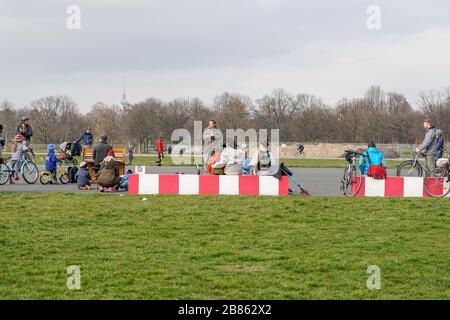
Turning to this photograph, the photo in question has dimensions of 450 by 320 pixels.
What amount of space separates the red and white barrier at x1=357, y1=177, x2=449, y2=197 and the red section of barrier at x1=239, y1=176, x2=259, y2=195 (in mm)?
2399

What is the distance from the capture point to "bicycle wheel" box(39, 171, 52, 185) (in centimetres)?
2000

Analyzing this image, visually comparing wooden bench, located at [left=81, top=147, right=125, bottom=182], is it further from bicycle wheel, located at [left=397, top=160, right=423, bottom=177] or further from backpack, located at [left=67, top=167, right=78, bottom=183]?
bicycle wheel, located at [left=397, top=160, right=423, bottom=177]

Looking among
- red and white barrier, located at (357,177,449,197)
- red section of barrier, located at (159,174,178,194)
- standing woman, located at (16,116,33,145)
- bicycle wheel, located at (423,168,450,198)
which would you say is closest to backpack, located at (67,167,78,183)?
standing woman, located at (16,116,33,145)

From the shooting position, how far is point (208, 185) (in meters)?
15.4

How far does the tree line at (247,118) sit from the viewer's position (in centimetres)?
7781

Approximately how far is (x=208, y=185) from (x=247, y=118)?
67079mm

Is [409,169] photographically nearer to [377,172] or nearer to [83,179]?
[377,172]

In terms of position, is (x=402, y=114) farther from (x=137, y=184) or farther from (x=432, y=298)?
(x=432, y=298)

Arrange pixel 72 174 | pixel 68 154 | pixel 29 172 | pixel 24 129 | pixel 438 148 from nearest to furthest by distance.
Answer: pixel 438 148, pixel 29 172, pixel 72 174, pixel 24 129, pixel 68 154

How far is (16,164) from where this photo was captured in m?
20.0

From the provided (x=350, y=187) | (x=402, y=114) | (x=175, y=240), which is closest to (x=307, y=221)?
(x=175, y=240)

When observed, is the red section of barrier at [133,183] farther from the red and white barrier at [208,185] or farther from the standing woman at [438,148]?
the standing woman at [438,148]

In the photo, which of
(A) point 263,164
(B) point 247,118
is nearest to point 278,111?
(B) point 247,118

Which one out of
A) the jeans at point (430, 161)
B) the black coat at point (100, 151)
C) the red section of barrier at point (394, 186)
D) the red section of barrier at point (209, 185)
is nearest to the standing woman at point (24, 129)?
the black coat at point (100, 151)
